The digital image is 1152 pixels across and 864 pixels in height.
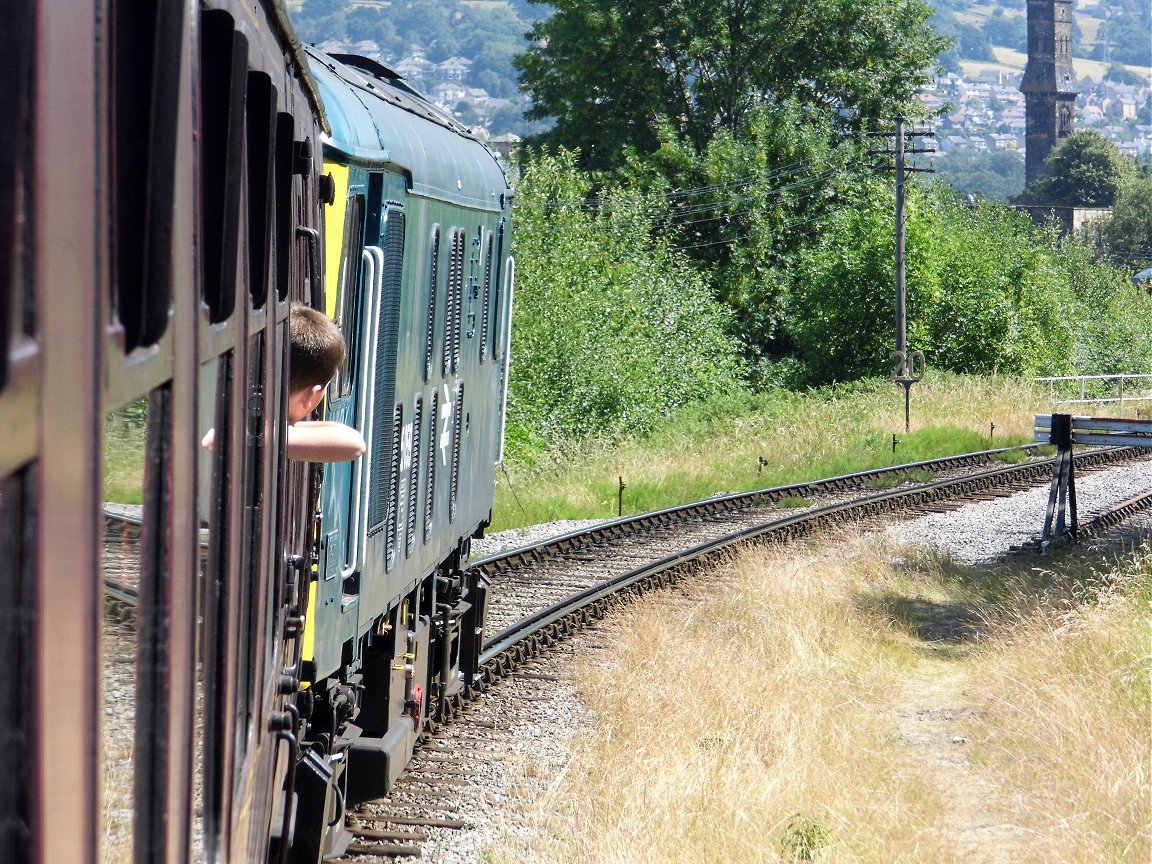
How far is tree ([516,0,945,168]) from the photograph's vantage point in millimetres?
41219

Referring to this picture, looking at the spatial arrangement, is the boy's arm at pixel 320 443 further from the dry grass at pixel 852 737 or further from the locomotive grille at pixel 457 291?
the locomotive grille at pixel 457 291

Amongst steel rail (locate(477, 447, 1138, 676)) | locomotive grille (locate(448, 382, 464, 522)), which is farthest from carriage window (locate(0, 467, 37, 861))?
steel rail (locate(477, 447, 1138, 676))

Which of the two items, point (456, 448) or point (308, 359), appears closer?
point (308, 359)

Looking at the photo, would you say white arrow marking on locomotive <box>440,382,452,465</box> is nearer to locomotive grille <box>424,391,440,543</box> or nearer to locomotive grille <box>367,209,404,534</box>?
locomotive grille <box>424,391,440,543</box>

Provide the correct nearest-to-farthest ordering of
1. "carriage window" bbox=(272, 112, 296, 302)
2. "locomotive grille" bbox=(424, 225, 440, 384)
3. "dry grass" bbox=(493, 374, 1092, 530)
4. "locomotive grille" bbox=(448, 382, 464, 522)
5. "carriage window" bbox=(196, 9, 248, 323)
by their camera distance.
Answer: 1. "carriage window" bbox=(196, 9, 248, 323)
2. "carriage window" bbox=(272, 112, 296, 302)
3. "locomotive grille" bbox=(424, 225, 440, 384)
4. "locomotive grille" bbox=(448, 382, 464, 522)
5. "dry grass" bbox=(493, 374, 1092, 530)

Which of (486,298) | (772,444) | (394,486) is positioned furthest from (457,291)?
(772,444)

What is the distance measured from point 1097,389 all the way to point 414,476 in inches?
1288

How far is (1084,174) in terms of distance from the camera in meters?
116

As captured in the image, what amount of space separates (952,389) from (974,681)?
21.0 metres

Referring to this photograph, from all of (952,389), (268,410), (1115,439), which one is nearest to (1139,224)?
(952,389)

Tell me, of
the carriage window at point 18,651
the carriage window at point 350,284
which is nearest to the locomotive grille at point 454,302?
the carriage window at point 350,284

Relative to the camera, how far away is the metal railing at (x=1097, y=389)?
105 feet

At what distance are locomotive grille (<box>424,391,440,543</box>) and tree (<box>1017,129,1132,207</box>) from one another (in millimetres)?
115198

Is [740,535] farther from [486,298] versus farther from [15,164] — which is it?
[15,164]
